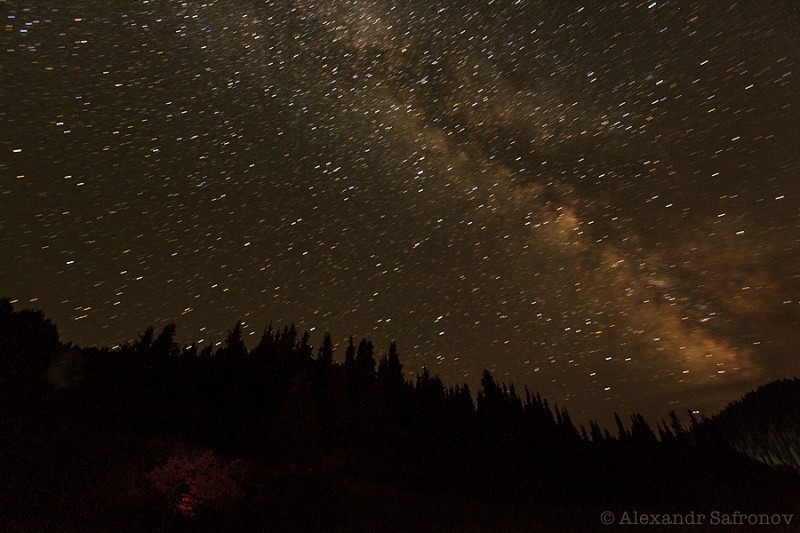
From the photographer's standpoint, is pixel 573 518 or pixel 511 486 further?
pixel 511 486

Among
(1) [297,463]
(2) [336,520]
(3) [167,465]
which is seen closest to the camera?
(3) [167,465]

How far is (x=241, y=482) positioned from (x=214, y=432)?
21.5 metres

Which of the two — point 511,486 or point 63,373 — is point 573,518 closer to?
point 511,486

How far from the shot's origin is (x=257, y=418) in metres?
47.8

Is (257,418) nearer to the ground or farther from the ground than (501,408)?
nearer to the ground

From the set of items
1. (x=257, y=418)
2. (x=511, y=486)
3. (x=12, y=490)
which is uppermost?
(x=257, y=418)

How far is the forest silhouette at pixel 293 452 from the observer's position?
21.6m

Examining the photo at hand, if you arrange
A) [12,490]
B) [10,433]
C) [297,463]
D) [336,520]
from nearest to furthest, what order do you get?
[12,490] → [336,520] → [10,433] → [297,463]

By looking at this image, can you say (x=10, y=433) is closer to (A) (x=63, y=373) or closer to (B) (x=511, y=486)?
(A) (x=63, y=373)

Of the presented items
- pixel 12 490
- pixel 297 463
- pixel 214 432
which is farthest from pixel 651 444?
pixel 12 490

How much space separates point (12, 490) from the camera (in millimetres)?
19984

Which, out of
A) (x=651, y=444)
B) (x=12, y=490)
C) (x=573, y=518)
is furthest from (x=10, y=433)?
(x=651, y=444)

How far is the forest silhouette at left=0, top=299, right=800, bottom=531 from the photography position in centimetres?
2162

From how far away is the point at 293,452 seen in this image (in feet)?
127
